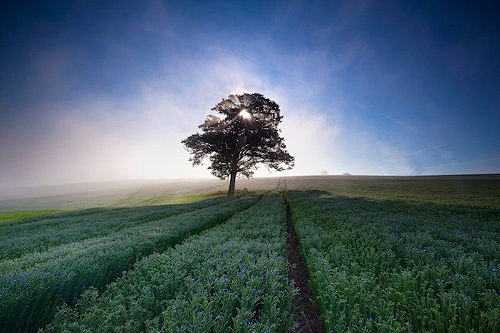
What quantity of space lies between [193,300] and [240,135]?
25888mm

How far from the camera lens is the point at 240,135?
2780 cm

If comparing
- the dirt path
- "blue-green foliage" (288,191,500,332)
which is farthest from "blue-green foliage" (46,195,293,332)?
"blue-green foliage" (288,191,500,332)

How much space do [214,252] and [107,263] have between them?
2673 millimetres

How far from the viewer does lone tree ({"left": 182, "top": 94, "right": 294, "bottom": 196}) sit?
89.0 feet

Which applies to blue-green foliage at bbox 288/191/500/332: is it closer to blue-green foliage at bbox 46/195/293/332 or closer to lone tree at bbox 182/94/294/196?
blue-green foliage at bbox 46/195/293/332

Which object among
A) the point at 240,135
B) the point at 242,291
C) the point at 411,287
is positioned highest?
the point at 240,135

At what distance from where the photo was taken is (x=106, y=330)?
2434mm

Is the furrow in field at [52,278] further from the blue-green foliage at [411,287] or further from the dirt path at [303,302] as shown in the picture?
the blue-green foliage at [411,287]

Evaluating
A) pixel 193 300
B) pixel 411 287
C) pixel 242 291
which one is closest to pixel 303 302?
pixel 242 291

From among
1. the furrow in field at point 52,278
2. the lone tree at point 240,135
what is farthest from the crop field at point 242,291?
the lone tree at point 240,135

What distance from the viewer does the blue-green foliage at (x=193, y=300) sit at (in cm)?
254

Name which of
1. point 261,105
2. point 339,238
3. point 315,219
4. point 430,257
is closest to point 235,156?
point 261,105

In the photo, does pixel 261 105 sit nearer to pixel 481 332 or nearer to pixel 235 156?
pixel 235 156

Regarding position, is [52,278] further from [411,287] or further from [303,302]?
[411,287]
